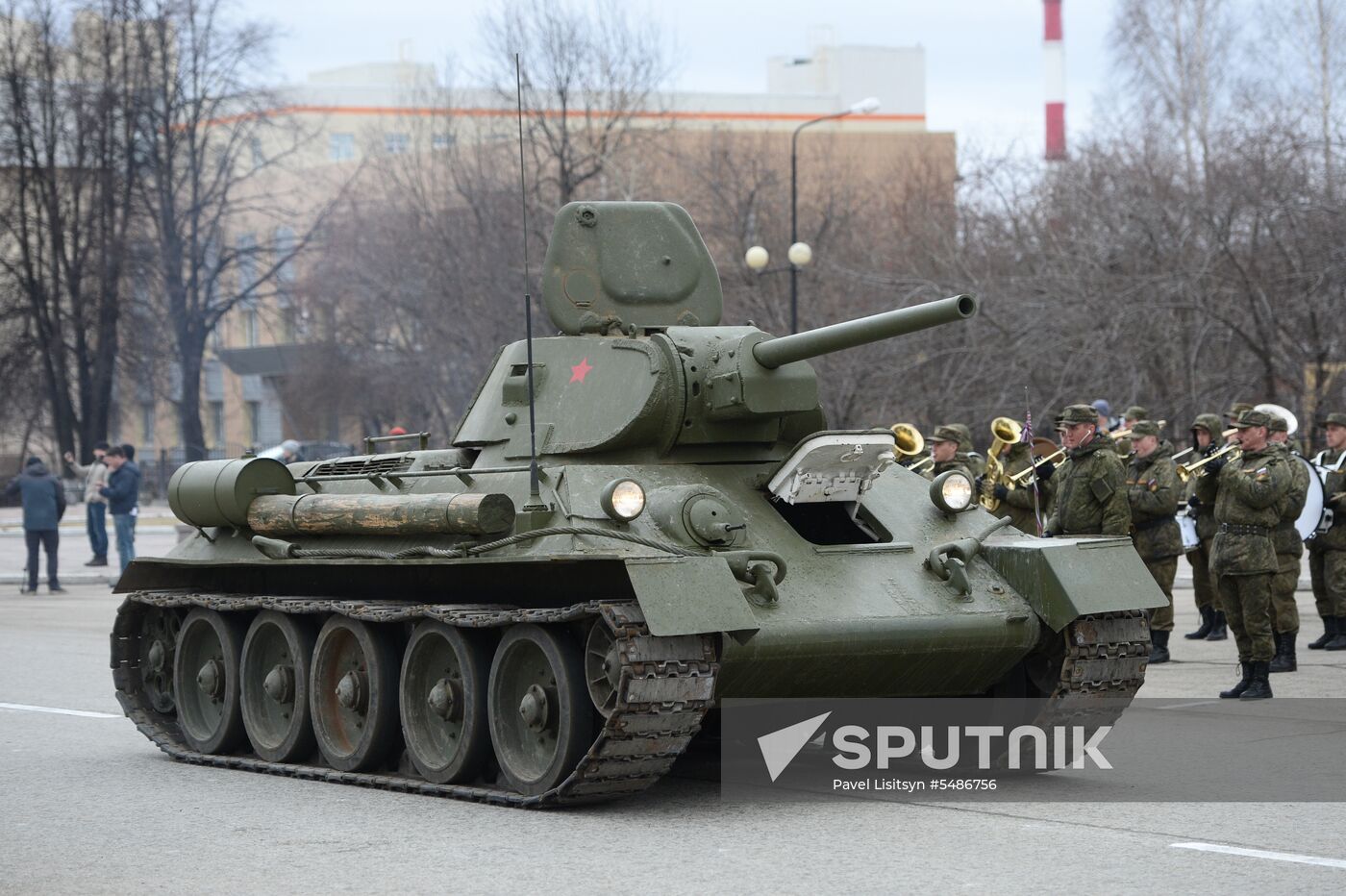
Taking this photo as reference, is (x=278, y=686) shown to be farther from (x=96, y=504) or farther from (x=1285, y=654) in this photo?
(x=96, y=504)

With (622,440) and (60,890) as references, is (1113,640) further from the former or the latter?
(60,890)

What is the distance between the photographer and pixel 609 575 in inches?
368

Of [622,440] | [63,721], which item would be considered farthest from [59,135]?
[622,440]

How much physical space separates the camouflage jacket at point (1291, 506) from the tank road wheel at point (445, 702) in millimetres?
5740

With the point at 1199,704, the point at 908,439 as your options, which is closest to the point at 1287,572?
the point at 1199,704

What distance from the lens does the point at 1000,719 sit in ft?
35.1

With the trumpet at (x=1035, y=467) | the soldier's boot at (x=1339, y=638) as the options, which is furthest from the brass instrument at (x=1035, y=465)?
the soldier's boot at (x=1339, y=638)

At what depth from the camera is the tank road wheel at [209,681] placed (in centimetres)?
1181

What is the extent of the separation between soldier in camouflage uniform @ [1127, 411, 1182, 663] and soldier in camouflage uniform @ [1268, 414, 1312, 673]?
3.04ft

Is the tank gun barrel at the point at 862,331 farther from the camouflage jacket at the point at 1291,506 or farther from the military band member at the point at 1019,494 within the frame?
the military band member at the point at 1019,494

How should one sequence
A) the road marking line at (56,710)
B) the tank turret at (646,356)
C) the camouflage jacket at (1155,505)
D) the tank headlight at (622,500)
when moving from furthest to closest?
the camouflage jacket at (1155,505)
the road marking line at (56,710)
the tank turret at (646,356)
the tank headlight at (622,500)

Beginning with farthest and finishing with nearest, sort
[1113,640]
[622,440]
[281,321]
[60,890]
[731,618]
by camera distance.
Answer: [281,321] → [622,440] → [1113,640] → [731,618] → [60,890]

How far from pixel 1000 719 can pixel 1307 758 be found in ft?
5.28

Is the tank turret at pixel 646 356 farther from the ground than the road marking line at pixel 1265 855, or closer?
farther from the ground
